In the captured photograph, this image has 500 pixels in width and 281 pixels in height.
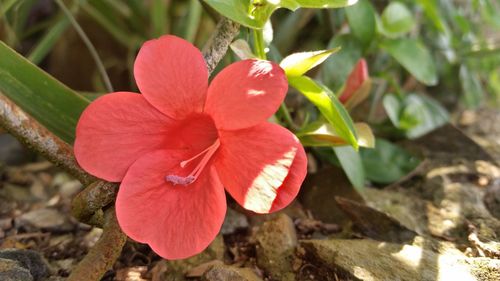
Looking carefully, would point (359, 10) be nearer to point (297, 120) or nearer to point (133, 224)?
point (297, 120)

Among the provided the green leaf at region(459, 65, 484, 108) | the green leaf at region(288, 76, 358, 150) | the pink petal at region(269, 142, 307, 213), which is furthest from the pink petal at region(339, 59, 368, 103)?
the green leaf at region(459, 65, 484, 108)

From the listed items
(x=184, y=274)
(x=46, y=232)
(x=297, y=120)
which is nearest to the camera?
(x=184, y=274)

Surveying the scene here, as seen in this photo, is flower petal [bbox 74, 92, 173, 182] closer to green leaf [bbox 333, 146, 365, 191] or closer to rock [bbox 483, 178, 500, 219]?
green leaf [bbox 333, 146, 365, 191]

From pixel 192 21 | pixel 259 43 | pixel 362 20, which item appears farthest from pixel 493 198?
pixel 192 21

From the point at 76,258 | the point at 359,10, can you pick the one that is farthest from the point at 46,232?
the point at 359,10

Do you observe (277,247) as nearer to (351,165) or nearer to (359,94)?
(351,165)
